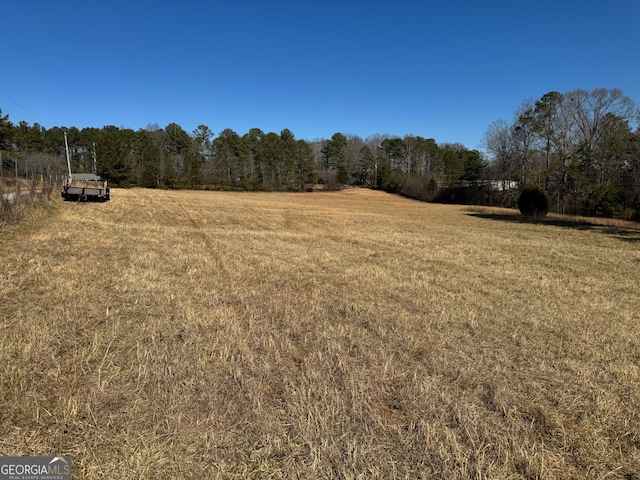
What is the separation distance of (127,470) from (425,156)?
9051 cm

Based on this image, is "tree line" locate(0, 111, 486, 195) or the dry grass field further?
"tree line" locate(0, 111, 486, 195)

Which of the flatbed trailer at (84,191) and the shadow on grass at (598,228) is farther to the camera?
the flatbed trailer at (84,191)

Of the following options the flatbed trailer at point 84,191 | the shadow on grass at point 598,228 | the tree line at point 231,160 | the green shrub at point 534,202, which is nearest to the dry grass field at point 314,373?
the shadow on grass at point 598,228

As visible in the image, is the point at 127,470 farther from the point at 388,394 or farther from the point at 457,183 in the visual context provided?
the point at 457,183

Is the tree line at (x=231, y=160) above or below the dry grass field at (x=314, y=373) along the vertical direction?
above

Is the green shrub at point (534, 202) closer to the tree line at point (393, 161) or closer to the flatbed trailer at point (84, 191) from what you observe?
the tree line at point (393, 161)

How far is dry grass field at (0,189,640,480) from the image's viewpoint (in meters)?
2.48

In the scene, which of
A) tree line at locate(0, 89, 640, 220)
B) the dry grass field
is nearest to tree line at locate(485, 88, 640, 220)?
tree line at locate(0, 89, 640, 220)

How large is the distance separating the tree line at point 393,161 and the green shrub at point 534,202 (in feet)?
12.4

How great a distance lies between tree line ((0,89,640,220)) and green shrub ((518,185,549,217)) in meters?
3.78

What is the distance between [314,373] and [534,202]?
33592 mm

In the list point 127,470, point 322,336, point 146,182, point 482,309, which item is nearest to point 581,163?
point 482,309

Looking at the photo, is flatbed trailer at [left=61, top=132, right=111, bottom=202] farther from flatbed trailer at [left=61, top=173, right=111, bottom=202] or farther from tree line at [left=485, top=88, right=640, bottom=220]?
tree line at [left=485, top=88, right=640, bottom=220]

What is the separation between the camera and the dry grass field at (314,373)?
248 centimetres
